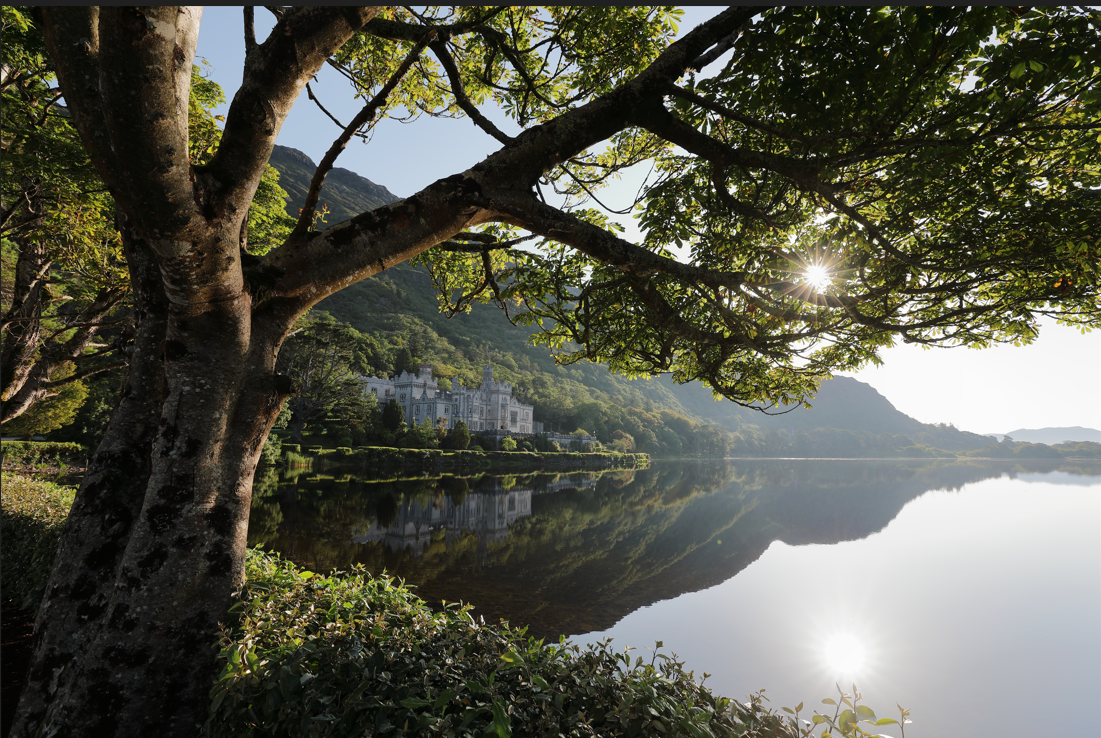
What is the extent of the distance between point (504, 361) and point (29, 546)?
96.6 m

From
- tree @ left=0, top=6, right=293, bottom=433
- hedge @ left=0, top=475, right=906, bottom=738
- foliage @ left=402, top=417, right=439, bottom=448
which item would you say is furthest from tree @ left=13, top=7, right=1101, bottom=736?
foliage @ left=402, top=417, right=439, bottom=448

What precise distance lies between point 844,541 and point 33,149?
25164 millimetres

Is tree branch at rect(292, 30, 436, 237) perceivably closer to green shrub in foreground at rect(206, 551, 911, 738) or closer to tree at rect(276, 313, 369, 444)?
green shrub in foreground at rect(206, 551, 911, 738)

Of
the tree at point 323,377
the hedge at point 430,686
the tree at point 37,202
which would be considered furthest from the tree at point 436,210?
the tree at point 323,377

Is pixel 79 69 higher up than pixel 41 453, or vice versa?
pixel 79 69

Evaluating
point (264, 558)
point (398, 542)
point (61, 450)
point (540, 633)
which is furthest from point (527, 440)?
point (264, 558)

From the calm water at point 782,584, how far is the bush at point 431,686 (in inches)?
158

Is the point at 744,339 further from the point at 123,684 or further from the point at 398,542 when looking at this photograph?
the point at 398,542

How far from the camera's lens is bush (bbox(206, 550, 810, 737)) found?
7.10 ft

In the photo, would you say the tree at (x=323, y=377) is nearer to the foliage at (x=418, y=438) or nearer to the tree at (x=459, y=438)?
the foliage at (x=418, y=438)

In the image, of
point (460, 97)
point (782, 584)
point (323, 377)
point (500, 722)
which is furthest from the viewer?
point (323, 377)

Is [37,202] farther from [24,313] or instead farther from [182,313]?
[182,313]

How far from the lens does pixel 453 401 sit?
222 ft

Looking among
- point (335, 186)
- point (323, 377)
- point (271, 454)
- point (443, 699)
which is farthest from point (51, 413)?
point (335, 186)
